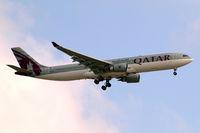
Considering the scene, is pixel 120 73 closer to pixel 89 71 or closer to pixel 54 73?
pixel 89 71

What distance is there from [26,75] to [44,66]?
3132mm

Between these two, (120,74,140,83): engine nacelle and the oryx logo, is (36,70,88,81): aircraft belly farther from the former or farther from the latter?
(120,74,140,83): engine nacelle

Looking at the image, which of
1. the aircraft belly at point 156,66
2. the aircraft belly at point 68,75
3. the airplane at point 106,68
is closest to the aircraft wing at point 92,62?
the airplane at point 106,68

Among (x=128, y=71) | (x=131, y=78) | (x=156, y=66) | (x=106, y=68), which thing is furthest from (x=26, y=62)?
(x=156, y=66)

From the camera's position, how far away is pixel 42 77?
216 ft

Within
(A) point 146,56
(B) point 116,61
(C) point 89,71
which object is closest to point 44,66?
(C) point 89,71

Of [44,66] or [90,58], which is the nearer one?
[90,58]

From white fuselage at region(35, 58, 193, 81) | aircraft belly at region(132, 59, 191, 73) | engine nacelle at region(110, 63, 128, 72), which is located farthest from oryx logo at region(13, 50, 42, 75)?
aircraft belly at region(132, 59, 191, 73)

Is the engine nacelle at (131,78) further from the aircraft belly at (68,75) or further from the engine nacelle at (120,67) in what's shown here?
the aircraft belly at (68,75)

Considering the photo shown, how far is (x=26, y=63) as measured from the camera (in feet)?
224

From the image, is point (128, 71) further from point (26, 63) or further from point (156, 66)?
point (26, 63)

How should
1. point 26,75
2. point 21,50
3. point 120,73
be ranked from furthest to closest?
point 21,50, point 26,75, point 120,73

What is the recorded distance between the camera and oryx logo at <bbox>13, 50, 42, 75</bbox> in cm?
6637

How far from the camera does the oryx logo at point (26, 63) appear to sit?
6637 cm
